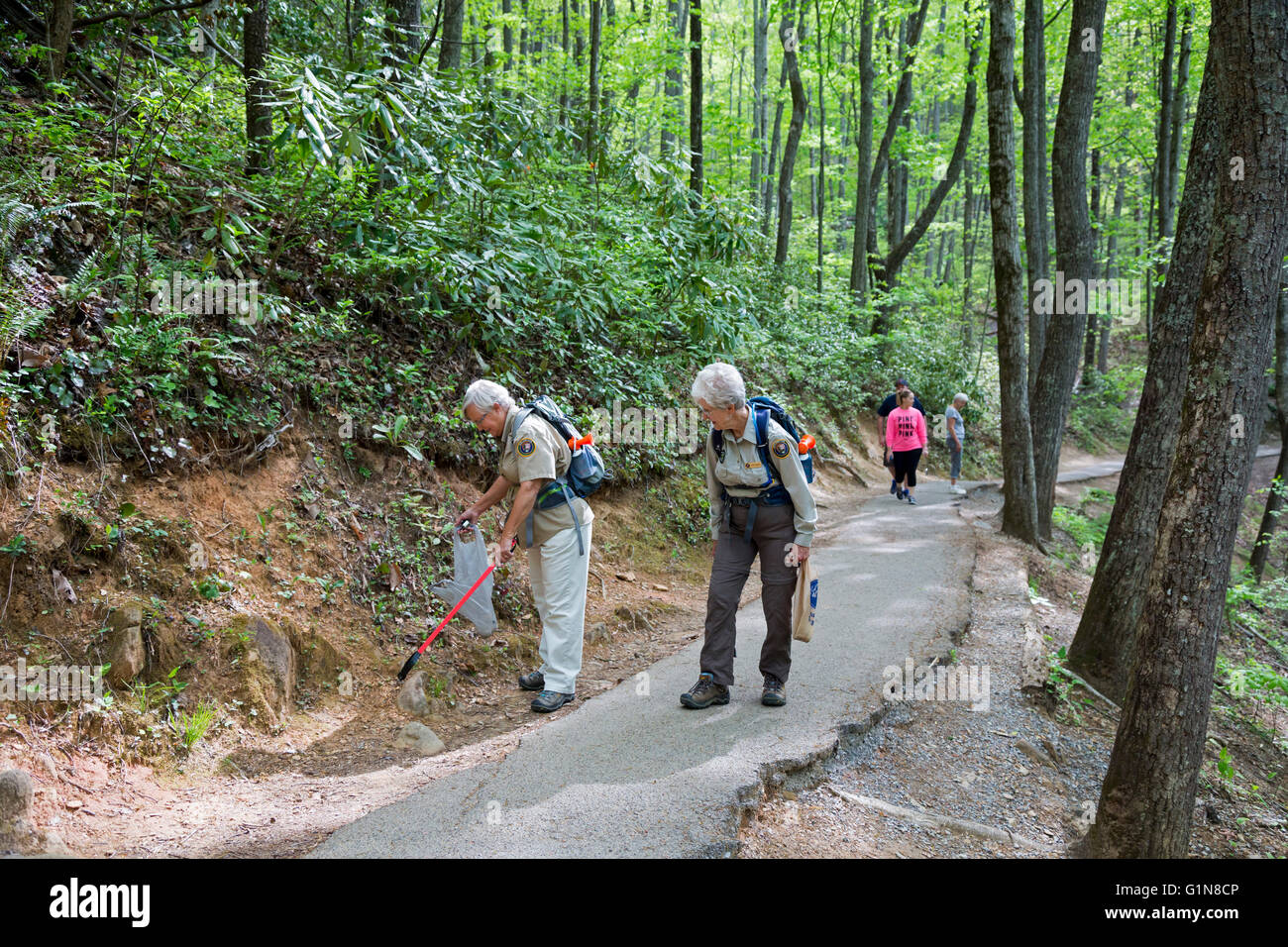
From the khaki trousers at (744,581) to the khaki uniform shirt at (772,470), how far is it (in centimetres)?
13

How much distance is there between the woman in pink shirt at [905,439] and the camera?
13516 millimetres

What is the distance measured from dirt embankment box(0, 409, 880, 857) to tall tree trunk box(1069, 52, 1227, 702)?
4.31 m

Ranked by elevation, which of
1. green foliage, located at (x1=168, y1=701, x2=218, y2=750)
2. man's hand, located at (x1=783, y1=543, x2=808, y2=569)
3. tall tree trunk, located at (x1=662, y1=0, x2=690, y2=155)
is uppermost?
tall tree trunk, located at (x1=662, y1=0, x2=690, y2=155)

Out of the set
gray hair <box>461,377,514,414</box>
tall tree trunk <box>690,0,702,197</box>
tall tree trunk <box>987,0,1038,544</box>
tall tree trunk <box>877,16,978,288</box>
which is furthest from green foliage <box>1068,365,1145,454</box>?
gray hair <box>461,377,514,414</box>

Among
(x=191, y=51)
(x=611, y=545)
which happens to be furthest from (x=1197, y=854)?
(x=191, y=51)

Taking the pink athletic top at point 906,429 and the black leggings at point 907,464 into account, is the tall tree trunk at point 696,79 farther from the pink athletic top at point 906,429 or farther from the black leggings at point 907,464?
the black leggings at point 907,464

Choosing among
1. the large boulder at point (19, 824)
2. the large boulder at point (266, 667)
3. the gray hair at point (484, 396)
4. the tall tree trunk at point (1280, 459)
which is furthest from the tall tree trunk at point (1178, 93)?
the large boulder at point (19, 824)

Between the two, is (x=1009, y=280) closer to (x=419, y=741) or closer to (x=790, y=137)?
(x=419, y=741)

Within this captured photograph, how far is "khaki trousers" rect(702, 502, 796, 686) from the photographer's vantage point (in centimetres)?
525

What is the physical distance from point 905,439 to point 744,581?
955 cm

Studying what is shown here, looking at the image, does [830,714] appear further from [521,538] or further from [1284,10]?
[1284,10]

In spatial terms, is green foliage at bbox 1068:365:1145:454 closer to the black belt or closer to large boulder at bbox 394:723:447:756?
the black belt

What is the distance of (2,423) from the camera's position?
15.6 feet

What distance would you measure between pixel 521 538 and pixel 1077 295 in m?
9.23
